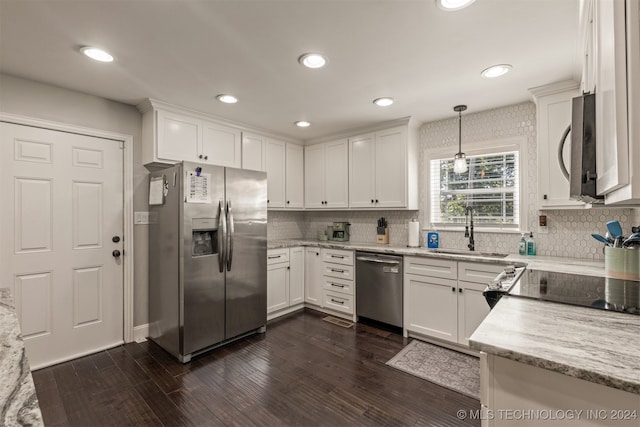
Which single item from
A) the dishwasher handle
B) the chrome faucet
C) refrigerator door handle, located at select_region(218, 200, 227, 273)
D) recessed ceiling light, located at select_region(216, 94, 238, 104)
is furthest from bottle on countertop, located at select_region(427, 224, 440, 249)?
recessed ceiling light, located at select_region(216, 94, 238, 104)

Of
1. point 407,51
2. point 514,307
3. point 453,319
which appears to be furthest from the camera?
point 453,319

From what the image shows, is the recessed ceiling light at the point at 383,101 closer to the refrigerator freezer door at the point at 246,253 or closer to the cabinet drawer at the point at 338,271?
the refrigerator freezer door at the point at 246,253

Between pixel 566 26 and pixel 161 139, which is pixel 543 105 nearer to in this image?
pixel 566 26

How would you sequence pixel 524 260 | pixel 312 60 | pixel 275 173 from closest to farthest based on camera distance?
pixel 312 60 → pixel 524 260 → pixel 275 173

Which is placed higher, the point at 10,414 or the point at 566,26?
the point at 566,26

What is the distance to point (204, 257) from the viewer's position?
2.76m

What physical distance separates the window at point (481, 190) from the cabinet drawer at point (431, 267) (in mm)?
793

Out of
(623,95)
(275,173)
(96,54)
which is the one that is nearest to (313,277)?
(275,173)

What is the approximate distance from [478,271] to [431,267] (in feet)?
1.40

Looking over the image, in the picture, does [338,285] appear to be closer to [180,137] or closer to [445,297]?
[445,297]

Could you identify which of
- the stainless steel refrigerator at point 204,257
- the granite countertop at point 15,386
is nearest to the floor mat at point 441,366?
the stainless steel refrigerator at point 204,257

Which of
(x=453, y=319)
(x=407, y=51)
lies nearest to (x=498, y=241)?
(x=453, y=319)

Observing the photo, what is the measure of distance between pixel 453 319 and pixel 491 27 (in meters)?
2.38

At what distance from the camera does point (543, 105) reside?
2.60 metres
